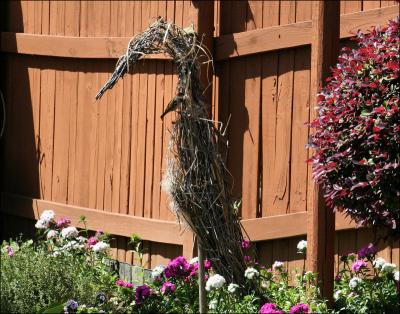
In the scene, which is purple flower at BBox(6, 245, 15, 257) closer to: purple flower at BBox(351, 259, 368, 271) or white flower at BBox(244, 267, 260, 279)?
white flower at BBox(244, 267, 260, 279)

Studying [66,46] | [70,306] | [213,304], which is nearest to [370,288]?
[213,304]

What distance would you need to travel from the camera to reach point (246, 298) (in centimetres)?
460

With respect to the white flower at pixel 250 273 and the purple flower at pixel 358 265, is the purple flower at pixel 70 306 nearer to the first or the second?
the white flower at pixel 250 273

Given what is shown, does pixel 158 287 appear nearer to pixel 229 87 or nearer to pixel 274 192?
pixel 274 192

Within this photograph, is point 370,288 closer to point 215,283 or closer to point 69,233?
point 215,283

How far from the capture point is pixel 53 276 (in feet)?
17.7

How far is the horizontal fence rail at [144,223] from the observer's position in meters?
5.57

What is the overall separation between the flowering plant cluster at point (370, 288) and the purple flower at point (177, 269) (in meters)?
0.85

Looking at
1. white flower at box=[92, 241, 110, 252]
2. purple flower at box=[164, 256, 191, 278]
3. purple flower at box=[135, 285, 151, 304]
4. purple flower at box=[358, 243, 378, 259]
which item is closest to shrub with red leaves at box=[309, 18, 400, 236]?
purple flower at box=[358, 243, 378, 259]

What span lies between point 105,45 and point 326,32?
2293mm

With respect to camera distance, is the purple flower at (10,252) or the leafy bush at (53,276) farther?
the purple flower at (10,252)

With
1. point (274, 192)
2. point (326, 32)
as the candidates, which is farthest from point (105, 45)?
point (326, 32)

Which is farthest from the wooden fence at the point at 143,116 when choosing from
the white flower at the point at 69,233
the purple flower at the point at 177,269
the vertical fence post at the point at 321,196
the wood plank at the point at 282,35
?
the white flower at the point at 69,233

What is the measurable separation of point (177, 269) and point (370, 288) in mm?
1087
